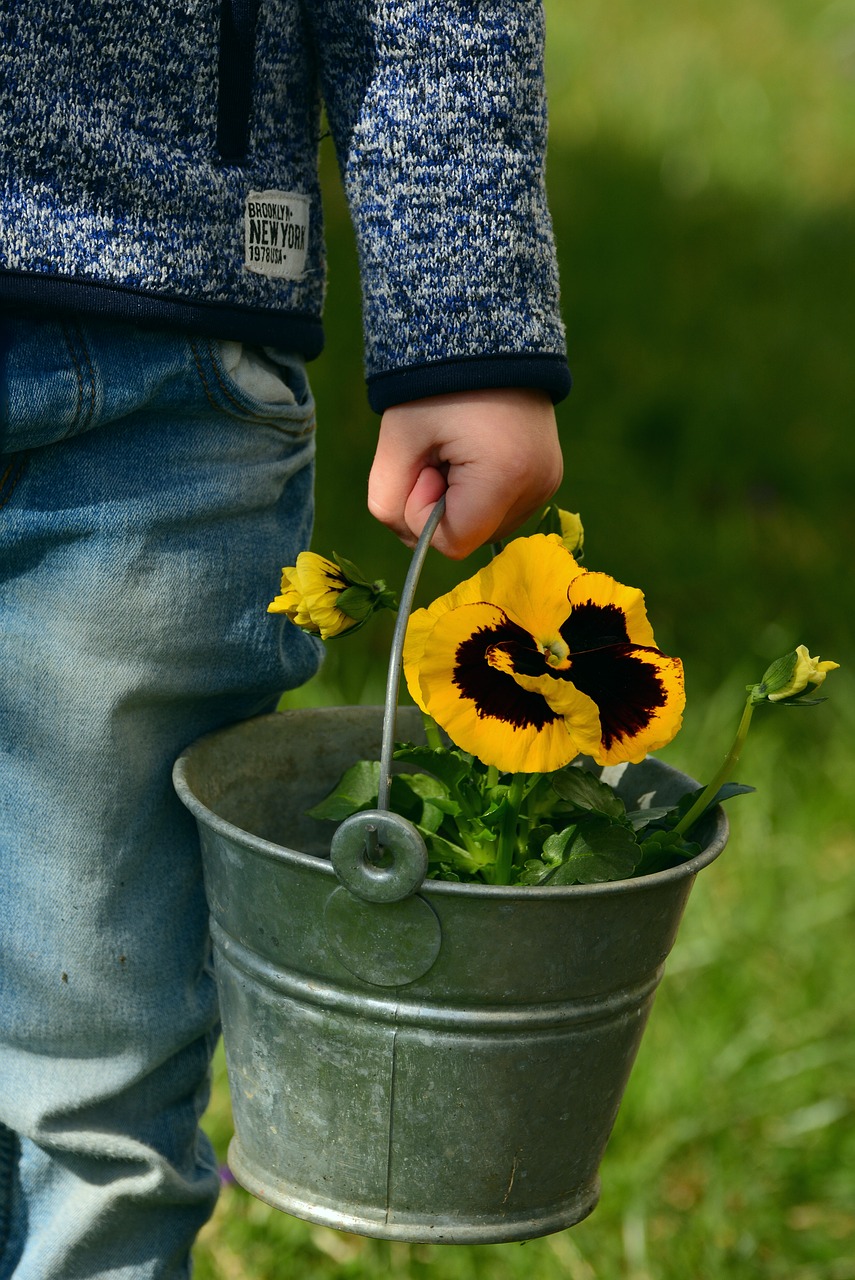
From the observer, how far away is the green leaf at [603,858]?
1.07 metres

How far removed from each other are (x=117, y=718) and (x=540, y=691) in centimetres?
37

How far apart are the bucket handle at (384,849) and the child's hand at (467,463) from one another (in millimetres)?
143

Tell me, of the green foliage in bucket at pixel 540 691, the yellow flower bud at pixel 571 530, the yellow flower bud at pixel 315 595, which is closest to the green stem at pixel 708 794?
the green foliage in bucket at pixel 540 691

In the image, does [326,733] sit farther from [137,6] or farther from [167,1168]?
[137,6]

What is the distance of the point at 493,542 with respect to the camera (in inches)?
48.3

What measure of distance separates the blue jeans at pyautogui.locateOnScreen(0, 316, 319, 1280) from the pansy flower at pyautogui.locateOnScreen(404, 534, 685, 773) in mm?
222

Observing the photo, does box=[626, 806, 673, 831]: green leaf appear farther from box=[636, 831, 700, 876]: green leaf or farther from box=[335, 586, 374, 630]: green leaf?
box=[335, 586, 374, 630]: green leaf

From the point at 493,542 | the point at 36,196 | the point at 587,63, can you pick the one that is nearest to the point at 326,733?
the point at 493,542

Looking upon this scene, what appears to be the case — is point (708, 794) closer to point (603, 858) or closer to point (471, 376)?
point (603, 858)

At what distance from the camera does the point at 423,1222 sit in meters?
1.12

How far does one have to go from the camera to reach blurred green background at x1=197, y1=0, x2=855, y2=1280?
175 cm

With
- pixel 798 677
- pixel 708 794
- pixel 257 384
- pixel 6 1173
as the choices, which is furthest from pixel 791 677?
pixel 6 1173

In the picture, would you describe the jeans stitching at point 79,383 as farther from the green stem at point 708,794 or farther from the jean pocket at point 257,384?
the green stem at point 708,794

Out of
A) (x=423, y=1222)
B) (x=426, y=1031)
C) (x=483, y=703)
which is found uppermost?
(x=483, y=703)
